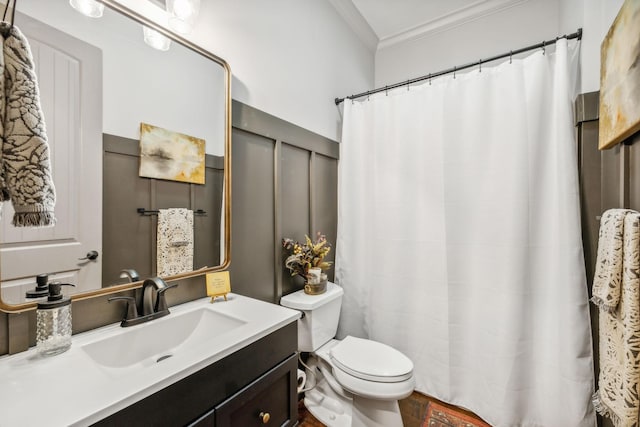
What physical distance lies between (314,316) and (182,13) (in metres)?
1.49

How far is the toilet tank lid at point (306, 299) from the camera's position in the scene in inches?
57.8

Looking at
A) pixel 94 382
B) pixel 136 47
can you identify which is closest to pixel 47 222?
pixel 94 382

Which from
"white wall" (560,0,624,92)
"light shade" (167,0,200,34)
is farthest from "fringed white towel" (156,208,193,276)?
"white wall" (560,0,624,92)

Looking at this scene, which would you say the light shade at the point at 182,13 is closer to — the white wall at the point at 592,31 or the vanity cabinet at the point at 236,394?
the vanity cabinet at the point at 236,394

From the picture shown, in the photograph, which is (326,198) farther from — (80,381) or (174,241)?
(80,381)

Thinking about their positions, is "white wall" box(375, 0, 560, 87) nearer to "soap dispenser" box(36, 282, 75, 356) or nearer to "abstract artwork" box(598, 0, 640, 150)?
"abstract artwork" box(598, 0, 640, 150)

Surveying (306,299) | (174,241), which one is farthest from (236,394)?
(306,299)

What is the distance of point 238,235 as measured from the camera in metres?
1.38

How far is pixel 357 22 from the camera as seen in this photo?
7.06ft

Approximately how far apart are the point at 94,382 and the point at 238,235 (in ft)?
2.65

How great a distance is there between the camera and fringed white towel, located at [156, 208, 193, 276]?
1.08 metres

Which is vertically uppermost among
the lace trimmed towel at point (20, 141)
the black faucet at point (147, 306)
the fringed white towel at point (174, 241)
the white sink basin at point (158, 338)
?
the lace trimmed towel at point (20, 141)

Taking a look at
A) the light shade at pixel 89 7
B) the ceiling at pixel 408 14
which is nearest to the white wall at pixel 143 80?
the light shade at pixel 89 7

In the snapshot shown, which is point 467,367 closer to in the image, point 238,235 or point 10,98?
point 238,235
